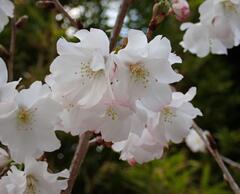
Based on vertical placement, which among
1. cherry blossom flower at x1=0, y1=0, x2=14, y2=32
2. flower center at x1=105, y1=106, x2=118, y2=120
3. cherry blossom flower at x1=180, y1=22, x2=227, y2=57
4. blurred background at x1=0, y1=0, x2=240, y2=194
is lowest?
blurred background at x1=0, y1=0, x2=240, y2=194

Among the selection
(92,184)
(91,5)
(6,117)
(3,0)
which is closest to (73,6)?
(91,5)

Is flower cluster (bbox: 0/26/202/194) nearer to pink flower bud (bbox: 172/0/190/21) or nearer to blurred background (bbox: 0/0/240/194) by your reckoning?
pink flower bud (bbox: 172/0/190/21)

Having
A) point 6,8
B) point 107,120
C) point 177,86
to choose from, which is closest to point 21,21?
point 6,8

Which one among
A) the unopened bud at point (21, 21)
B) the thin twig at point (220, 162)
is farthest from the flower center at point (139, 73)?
the unopened bud at point (21, 21)

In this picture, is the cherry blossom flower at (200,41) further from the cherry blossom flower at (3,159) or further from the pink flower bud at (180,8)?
the cherry blossom flower at (3,159)

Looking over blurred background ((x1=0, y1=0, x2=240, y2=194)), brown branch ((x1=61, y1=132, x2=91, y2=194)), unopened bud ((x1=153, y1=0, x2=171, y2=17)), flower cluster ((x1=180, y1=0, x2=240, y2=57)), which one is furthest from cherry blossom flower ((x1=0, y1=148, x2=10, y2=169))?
blurred background ((x1=0, y1=0, x2=240, y2=194))

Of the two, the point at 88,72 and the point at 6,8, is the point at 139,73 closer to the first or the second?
the point at 88,72
